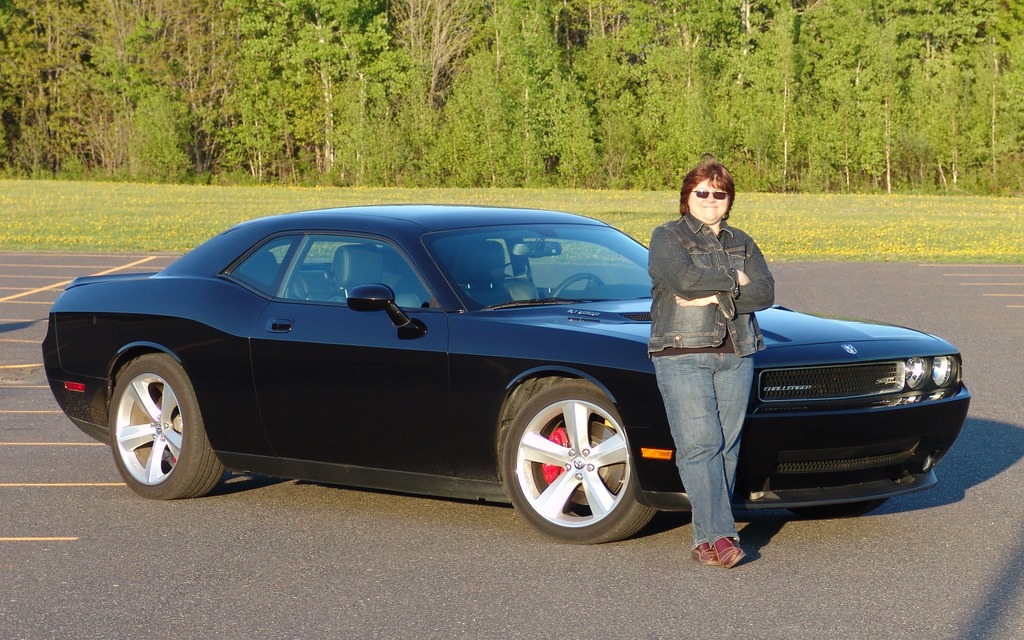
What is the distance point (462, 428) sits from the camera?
22.3 ft

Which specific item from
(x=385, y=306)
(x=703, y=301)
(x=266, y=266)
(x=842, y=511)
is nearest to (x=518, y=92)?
(x=266, y=266)

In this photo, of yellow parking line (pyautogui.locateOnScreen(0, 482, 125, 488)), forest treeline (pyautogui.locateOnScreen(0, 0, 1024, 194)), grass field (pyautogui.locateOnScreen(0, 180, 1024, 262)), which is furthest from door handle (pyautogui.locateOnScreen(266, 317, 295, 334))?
forest treeline (pyautogui.locateOnScreen(0, 0, 1024, 194))

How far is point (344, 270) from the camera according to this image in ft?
24.6

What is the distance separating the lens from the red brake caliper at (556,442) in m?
6.60

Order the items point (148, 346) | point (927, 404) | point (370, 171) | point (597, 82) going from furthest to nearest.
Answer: point (597, 82), point (370, 171), point (148, 346), point (927, 404)

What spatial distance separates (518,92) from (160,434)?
242ft

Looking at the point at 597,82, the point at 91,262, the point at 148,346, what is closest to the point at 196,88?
the point at 597,82

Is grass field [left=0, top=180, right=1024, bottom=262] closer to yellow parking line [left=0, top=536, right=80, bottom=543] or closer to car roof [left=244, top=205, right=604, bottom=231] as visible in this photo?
car roof [left=244, top=205, right=604, bottom=231]

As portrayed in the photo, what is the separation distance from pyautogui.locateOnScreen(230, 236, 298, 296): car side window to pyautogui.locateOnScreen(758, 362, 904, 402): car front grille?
264 cm

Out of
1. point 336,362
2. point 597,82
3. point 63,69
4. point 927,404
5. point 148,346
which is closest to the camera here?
point 927,404

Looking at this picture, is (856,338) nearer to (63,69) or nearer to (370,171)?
(370,171)

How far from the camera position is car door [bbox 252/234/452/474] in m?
6.93

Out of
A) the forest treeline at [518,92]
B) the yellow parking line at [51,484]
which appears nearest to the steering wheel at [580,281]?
the yellow parking line at [51,484]

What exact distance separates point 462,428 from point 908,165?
69.9m
